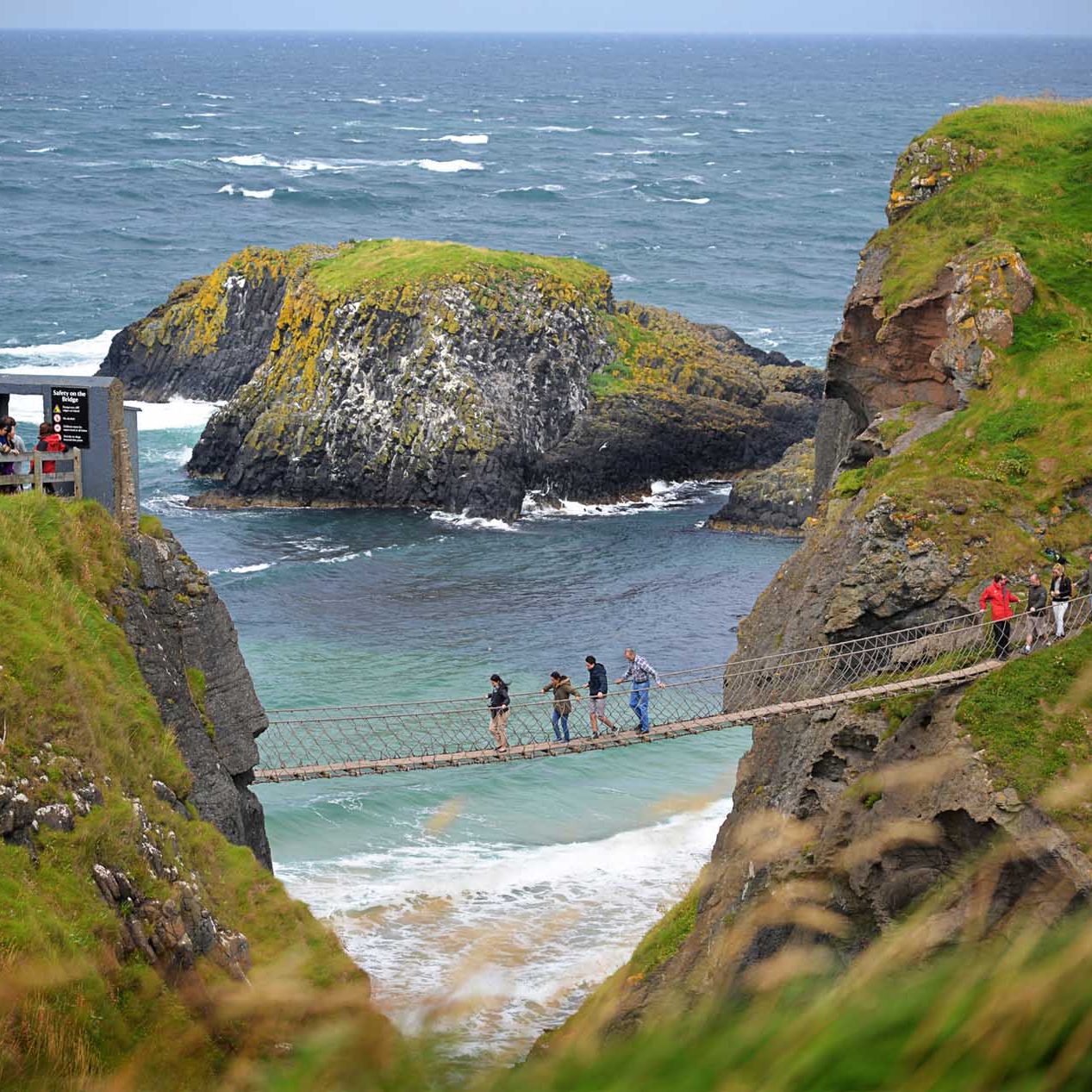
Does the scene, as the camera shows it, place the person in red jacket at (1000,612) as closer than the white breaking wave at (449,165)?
Yes

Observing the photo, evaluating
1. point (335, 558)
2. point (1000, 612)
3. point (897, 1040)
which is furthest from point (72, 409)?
point (335, 558)

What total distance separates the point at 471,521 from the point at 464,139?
116m

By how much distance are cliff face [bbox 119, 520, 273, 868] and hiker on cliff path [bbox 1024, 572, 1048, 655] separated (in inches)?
379

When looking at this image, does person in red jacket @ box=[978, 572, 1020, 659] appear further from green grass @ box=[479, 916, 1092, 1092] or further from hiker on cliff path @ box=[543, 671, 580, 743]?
green grass @ box=[479, 916, 1092, 1092]

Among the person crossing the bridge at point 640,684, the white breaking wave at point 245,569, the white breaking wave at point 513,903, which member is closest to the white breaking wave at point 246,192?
the white breaking wave at point 245,569

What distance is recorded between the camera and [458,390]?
5247 centimetres

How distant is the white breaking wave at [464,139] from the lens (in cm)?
15700

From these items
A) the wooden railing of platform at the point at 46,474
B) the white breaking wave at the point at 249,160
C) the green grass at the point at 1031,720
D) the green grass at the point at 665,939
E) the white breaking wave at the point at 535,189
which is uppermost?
the white breaking wave at the point at 249,160

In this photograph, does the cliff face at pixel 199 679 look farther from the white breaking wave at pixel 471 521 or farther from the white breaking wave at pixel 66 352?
the white breaking wave at pixel 66 352

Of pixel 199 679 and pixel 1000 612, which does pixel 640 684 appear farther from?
pixel 199 679

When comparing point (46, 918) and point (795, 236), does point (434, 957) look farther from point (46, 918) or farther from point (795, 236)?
point (795, 236)

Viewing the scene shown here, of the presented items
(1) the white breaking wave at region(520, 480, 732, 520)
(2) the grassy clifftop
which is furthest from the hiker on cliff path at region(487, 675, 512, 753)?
(2) the grassy clifftop

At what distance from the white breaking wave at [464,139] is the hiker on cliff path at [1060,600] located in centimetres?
14239

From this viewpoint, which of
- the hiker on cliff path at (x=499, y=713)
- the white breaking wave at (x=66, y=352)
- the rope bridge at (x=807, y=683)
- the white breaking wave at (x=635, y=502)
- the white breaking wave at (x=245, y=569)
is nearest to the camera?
the rope bridge at (x=807, y=683)
